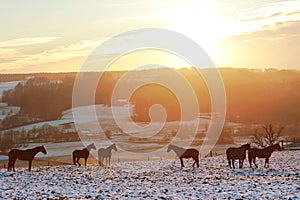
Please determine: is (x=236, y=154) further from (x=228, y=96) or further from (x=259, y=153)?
(x=228, y=96)

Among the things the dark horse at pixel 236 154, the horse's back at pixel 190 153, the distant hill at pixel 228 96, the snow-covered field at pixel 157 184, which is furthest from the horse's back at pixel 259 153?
the distant hill at pixel 228 96

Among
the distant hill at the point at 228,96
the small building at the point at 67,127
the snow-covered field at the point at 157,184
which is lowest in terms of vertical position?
the snow-covered field at the point at 157,184

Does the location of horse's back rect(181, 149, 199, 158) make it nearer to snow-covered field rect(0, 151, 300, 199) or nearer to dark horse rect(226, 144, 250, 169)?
snow-covered field rect(0, 151, 300, 199)

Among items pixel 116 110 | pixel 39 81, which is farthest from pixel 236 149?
pixel 39 81

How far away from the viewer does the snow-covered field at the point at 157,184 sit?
1886 cm

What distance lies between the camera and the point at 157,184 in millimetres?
22391

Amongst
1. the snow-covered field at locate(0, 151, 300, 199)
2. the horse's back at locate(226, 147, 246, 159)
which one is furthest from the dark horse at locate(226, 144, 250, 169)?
the snow-covered field at locate(0, 151, 300, 199)

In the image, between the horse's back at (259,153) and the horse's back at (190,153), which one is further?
the horse's back at (190,153)

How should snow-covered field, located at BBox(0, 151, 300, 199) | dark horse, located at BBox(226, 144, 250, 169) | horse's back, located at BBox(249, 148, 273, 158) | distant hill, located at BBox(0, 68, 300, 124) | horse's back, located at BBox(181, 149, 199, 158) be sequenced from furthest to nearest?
distant hill, located at BBox(0, 68, 300, 124) → horse's back, located at BBox(181, 149, 199, 158) → horse's back, located at BBox(249, 148, 273, 158) → dark horse, located at BBox(226, 144, 250, 169) → snow-covered field, located at BBox(0, 151, 300, 199)

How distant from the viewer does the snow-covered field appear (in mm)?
18859

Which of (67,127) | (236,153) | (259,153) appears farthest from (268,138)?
(67,127)

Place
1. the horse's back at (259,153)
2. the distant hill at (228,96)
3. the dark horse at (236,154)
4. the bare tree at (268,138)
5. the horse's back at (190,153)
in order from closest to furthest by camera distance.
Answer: the dark horse at (236,154), the horse's back at (259,153), the horse's back at (190,153), the bare tree at (268,138), the distant hill at (228,96)

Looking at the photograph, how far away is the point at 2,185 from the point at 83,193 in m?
5.34

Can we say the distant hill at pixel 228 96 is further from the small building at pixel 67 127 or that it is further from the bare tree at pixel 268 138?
the bare tree at pixel 268 138
